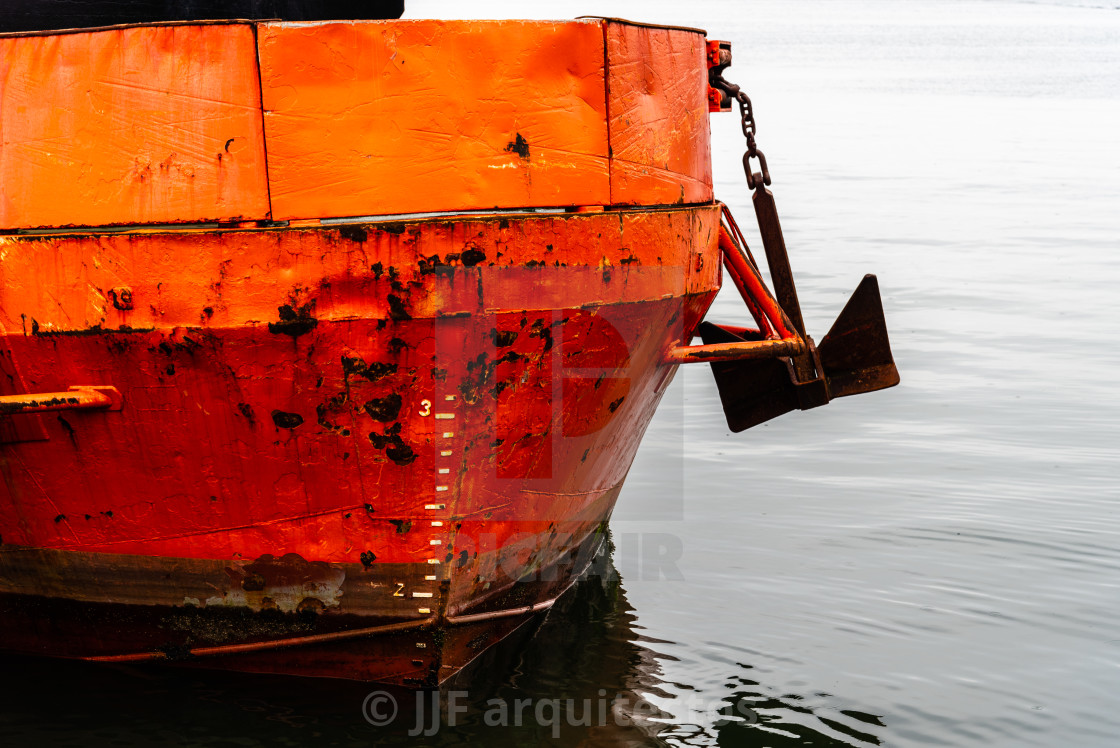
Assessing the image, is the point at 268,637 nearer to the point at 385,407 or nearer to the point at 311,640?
the point at 311,640

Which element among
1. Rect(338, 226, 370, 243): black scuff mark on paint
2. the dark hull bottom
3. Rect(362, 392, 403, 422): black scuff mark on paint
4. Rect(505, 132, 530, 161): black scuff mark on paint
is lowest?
the dark hull bottom

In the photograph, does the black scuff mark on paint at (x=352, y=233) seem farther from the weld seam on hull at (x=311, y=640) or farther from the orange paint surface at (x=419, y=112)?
the weld seam on hull at (x=311, y=640)

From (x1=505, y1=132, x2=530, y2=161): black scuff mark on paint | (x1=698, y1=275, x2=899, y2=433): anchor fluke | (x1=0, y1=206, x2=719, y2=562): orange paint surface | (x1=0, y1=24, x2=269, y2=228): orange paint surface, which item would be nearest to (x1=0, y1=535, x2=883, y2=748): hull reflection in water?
(x1=0, y1=206, x2=719, y2=562): orange paint surface

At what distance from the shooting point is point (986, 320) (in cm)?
1079

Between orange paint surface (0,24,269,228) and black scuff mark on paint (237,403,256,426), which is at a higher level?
orange paint surface (0,24,269,228)

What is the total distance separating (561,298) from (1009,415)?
532 centimetres

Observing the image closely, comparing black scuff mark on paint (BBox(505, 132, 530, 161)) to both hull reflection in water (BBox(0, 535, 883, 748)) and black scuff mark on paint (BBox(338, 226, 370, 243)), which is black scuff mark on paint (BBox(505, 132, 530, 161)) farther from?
hull reflection in water (BBox(0, 535, 883, 748))

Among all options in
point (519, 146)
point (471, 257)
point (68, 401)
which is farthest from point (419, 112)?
point (68, 401)

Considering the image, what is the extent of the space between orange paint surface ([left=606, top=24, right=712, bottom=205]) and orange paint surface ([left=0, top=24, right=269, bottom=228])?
1.03 meters

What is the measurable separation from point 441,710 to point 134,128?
6.61 feet

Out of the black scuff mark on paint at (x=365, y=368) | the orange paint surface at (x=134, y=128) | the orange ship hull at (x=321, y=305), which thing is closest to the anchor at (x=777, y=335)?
the orange ship hull at (x=321, y=305)

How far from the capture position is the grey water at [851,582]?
3961 millimetres

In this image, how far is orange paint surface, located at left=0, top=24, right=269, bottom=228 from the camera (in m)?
3.33

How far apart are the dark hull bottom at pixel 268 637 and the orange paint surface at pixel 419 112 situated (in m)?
1.34
